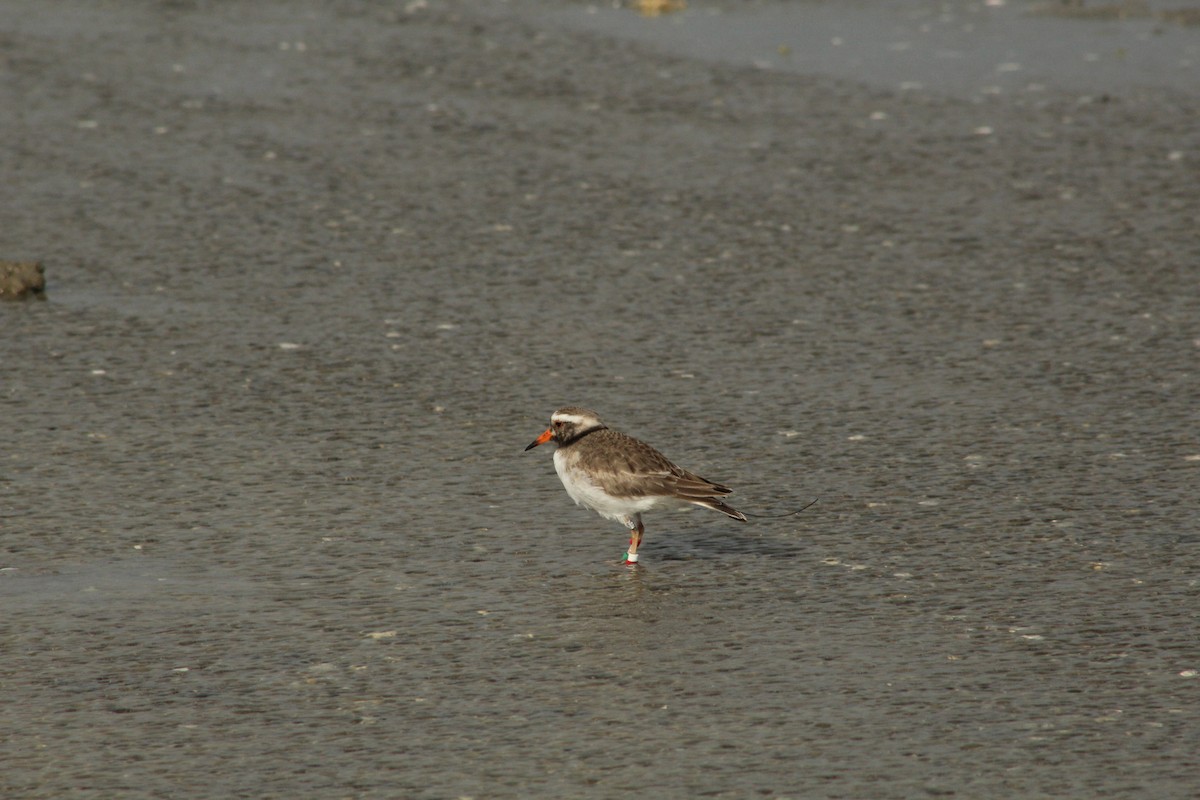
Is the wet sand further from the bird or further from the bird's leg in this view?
the bird

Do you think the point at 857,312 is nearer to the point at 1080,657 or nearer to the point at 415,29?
the point at 1080,657

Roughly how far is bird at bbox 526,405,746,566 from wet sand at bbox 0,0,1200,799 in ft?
0.85

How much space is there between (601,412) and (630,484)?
2059mm

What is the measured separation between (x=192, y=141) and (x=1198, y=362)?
347 inches

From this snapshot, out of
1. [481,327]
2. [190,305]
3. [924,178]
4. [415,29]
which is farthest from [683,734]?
[415,29]

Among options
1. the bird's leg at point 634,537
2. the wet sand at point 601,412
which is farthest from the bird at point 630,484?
the wet sand at point 601,412

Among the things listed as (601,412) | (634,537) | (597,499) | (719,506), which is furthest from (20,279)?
(719,506)

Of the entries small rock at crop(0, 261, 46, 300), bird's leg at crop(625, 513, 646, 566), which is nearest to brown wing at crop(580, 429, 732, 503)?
bird's leg at crop(625, 513, 646, 566)

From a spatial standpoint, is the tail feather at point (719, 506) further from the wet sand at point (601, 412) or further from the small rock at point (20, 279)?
the small rock at point (20, 279)

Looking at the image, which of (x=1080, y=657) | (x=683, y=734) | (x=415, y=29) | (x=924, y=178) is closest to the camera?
(x=683, y=734)

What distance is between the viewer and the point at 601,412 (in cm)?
1030

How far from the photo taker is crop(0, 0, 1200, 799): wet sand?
21.5 ft

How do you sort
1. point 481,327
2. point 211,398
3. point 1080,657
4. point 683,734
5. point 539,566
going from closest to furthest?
1. point 683,734
2. point 1080,657
3. point 539,566
4. point 211,398
5. point 481,327

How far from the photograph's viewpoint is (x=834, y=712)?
21.8 feet
